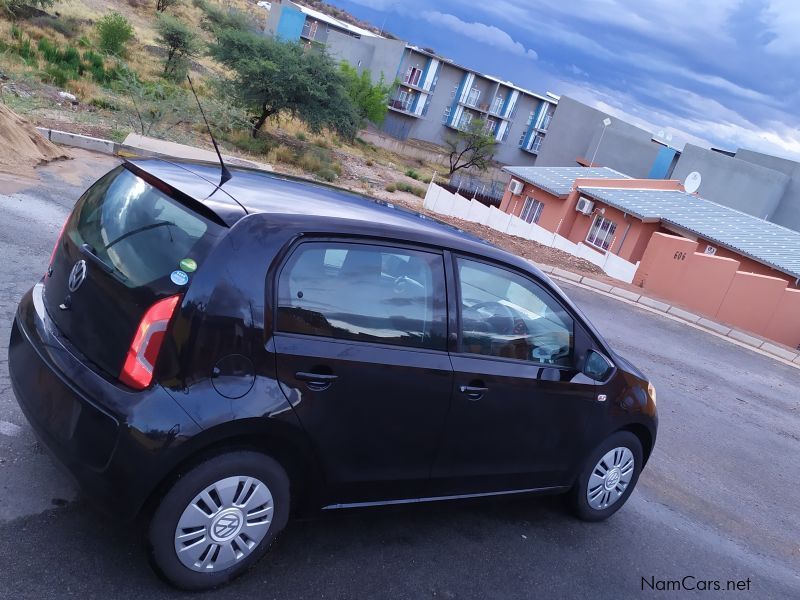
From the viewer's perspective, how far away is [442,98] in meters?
83.2

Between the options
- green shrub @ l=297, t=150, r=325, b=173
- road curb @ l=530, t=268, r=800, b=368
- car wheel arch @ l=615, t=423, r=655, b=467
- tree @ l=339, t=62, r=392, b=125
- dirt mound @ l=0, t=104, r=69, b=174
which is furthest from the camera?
tree @ l=339, t=62, r=392, b=125

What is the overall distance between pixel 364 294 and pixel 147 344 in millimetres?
1040

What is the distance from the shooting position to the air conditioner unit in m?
36.1

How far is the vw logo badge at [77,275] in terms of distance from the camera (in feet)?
10.6

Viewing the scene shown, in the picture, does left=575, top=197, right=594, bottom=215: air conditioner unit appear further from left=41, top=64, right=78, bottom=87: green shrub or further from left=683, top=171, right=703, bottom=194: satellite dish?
left=41, top=64, right=78, bottom=87: green shrub

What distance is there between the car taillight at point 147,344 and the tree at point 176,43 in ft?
143

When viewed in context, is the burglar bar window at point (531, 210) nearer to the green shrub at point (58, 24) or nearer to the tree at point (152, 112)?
A: the tree at point (152, 112)

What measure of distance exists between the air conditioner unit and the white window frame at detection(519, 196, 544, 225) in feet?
11.6

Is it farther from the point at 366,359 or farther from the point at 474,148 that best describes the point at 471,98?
the point at 366,359

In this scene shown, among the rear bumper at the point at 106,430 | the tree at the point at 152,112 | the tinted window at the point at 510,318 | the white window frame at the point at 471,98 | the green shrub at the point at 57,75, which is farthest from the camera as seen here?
the white window frame at the point at 471,98

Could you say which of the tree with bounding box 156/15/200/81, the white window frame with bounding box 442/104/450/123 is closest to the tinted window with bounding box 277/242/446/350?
the tree with bounding box 156/15/200/81

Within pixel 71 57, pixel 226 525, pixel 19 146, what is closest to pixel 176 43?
pixel 71 57

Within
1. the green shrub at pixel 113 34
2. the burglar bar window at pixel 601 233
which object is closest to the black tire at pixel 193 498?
the burglar bar window at pixel 601 233

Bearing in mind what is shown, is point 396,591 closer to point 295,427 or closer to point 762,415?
point 295,427
